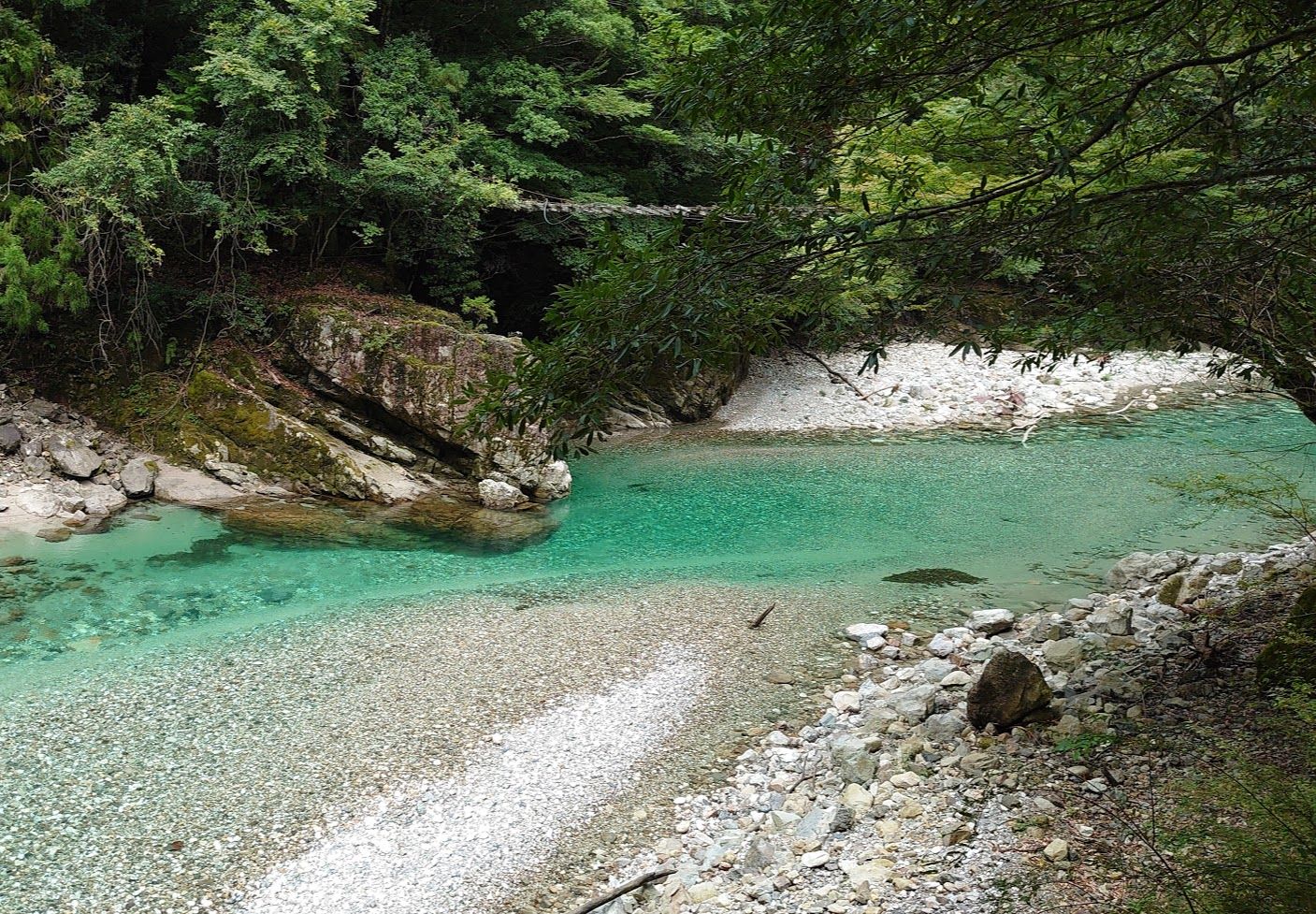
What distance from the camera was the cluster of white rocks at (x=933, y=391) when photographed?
17.1 metres

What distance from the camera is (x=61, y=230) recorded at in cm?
1028

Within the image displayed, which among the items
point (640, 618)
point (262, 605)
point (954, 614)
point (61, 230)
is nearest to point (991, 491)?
point (954, 614)

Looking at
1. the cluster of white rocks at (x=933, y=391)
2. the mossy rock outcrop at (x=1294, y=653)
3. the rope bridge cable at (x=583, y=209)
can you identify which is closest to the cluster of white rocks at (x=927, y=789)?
the mossy rock outcrop at (x=1294, y=653)

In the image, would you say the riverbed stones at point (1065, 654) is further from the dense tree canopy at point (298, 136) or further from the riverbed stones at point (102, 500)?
the riverbed stones at point (102, 500)

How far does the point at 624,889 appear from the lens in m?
3.92

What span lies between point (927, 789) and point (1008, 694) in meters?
0.78

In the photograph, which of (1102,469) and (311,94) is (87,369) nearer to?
(311,94)

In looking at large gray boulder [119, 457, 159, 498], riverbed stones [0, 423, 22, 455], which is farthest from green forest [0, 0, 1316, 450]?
large gray boulder [119, 457, 159, 498]

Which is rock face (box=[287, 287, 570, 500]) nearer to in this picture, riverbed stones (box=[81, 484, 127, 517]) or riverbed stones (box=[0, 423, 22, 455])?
riverbed stones (box=[81, 484, 127, 517])

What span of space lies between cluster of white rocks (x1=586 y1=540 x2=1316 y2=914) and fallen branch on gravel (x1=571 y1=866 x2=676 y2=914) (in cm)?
4

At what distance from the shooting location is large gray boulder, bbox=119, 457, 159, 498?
10.3 m

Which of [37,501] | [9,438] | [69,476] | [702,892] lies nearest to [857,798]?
[702,892]

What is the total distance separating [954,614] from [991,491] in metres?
5.11

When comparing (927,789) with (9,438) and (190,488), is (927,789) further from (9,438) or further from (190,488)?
(9,438)
